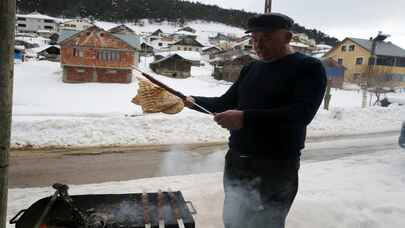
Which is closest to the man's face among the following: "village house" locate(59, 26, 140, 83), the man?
the man

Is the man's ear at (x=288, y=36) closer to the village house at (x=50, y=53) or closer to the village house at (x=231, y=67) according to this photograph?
the village house at (x=231, y=67)

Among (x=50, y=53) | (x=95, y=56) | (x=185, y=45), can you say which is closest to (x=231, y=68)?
(x=95, y=56)

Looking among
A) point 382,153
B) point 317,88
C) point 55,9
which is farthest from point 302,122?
point 55,9

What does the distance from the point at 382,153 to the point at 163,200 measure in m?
8.30

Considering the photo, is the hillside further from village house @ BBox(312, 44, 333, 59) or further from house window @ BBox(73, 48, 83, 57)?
house window @ BBox(73, 48, 83, 57)

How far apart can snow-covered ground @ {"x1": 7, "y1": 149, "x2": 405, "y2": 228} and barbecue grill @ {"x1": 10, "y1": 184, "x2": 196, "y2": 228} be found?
1.54m

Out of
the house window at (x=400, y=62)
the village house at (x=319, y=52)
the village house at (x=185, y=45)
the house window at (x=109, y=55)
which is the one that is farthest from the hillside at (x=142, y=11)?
the house window at (x=109, y=55)

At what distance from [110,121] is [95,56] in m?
23.1

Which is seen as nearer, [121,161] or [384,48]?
[121,161]

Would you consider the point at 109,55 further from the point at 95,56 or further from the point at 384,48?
the point at 384,48

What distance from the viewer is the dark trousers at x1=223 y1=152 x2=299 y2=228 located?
8.36 feet

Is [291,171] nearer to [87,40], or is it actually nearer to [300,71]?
[300,71]

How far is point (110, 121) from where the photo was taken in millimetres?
10531

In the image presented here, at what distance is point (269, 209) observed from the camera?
2.64 metres
